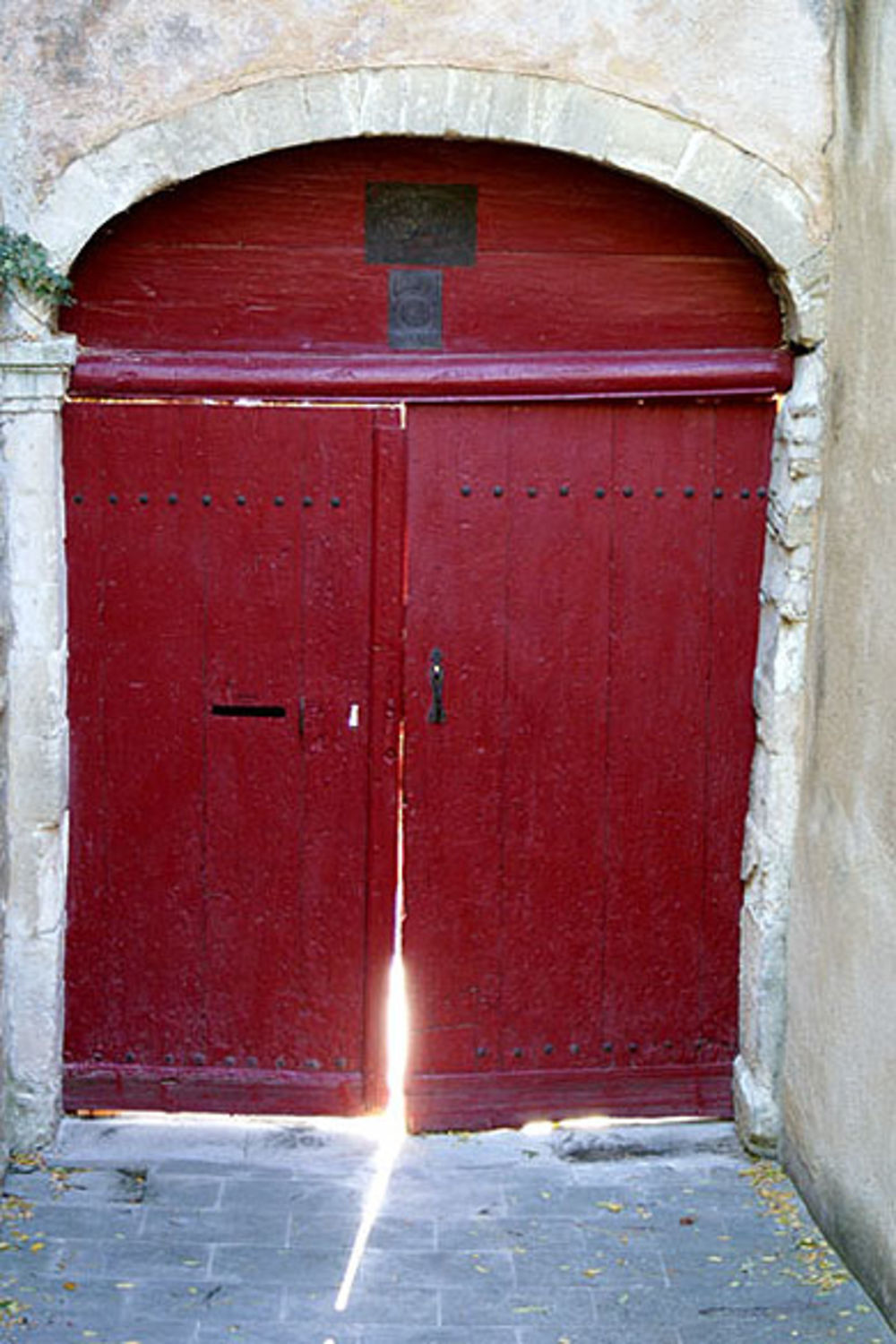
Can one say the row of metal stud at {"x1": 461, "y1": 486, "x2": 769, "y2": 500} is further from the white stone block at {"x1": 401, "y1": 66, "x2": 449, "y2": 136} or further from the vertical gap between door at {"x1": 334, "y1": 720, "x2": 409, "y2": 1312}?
the white stone block at {"x1": 401, "y1": 66, "x2": 449, "y2": 136}

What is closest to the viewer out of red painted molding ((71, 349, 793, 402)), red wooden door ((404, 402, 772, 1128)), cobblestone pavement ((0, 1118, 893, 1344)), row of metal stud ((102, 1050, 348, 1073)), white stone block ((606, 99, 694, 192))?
cobblestone pavement ((0, 1118, 893, 1344))

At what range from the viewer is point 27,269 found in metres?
3.95

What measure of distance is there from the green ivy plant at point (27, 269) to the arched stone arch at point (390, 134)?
0.06 metres

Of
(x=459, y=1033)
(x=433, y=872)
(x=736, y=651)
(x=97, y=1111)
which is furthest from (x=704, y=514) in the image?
(x=97, y=1111)

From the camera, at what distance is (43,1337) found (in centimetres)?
349

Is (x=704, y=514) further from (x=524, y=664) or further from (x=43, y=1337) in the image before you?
(x=43, y=1337)

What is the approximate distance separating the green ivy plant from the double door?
389 millimetres

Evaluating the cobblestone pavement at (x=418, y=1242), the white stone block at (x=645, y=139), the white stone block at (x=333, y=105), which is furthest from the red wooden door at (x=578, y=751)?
the white stone block at (x=333, y=105)

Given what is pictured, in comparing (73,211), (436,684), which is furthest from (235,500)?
(73,211)

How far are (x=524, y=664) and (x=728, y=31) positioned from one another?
5.26ft

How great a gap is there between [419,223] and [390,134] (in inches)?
12.1

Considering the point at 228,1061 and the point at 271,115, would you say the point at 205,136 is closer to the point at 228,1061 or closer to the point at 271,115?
the point at 271,115

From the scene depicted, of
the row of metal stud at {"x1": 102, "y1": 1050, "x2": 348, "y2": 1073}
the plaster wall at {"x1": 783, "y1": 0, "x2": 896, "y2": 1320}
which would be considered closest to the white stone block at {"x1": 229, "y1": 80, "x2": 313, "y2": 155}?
the plaster wall at {"x1": 783, "y1": 0, "x2": 896, "y2": 1320}

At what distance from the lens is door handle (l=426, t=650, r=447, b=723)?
4422 mm
